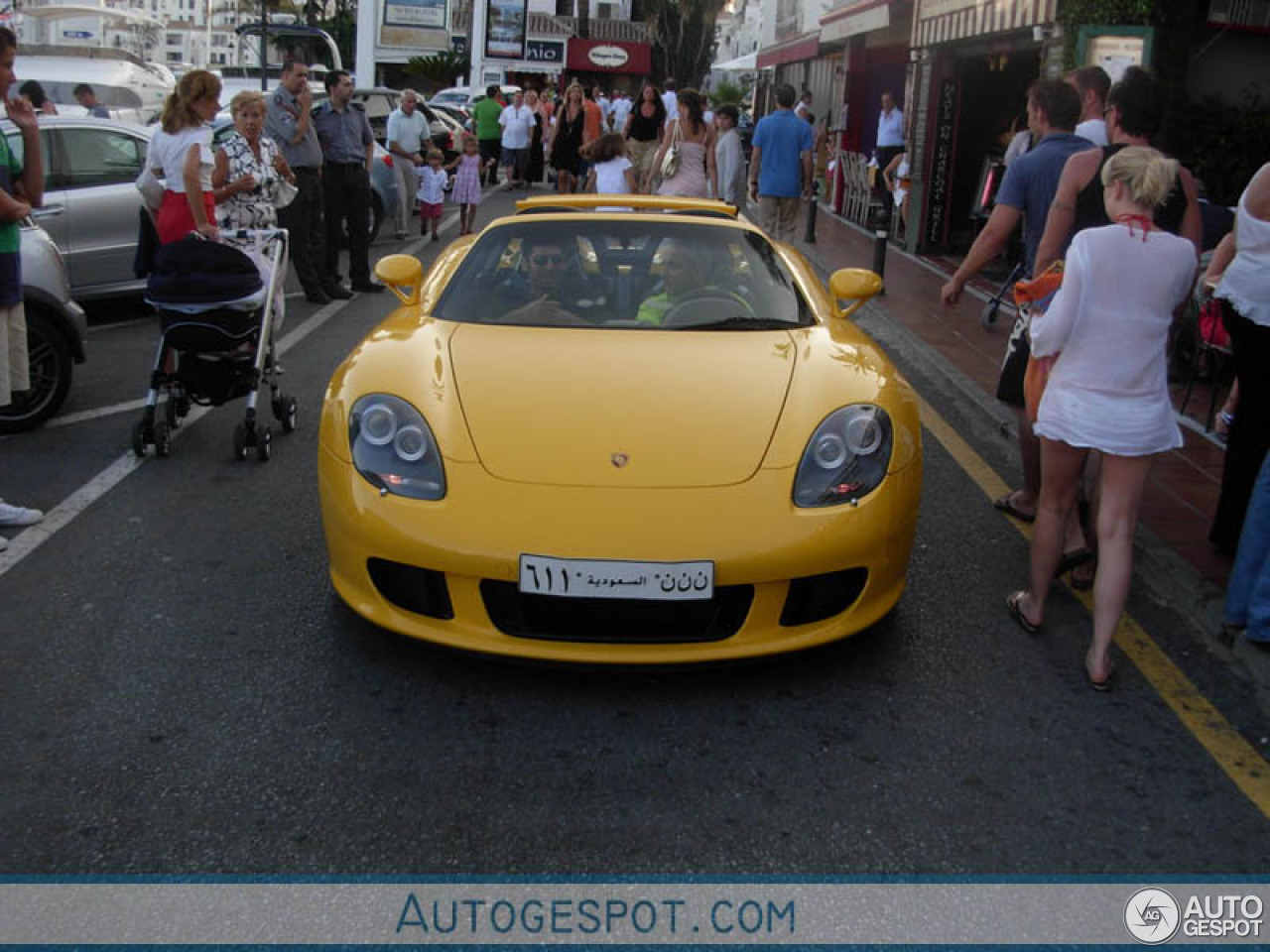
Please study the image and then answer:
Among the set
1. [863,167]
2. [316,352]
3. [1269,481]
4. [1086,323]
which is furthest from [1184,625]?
[863,167]

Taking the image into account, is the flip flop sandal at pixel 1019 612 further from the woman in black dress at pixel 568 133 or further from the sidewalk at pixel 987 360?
the woman in black dress at pixel 568 133

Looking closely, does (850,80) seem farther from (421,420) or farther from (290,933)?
(290,933)

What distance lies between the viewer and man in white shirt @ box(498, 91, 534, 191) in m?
24.1

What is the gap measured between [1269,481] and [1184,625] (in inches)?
24.3

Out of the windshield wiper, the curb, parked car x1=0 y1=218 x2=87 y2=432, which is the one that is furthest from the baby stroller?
the curb

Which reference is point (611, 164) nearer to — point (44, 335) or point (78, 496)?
point (44, 335)

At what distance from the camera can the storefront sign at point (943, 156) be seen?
593 inches

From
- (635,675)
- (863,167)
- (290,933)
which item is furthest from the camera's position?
(863,167)

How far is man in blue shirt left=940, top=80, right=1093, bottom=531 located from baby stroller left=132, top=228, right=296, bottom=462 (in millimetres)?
3149

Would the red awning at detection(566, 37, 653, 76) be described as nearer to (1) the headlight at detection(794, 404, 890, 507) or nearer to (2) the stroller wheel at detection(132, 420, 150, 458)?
(2) the stroller wheel at detection(132, 420, 150, 458)

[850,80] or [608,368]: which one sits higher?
[850,80]

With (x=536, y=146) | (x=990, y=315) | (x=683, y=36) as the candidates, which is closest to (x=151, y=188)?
(x=990, y=315)

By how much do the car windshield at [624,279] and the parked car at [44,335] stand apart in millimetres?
2685

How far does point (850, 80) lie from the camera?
22.5 m
